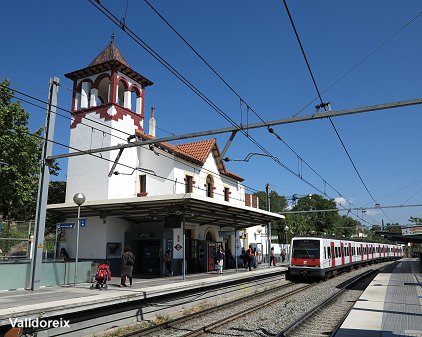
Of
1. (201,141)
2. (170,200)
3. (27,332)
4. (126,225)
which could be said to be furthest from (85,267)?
(201,141)

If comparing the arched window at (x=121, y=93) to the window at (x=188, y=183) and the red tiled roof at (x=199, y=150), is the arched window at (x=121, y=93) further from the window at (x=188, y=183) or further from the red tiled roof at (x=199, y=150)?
the window at (x=188, y=183)

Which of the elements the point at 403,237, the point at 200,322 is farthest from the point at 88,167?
the point at 403,237

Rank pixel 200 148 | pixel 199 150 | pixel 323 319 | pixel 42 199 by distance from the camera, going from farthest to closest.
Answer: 1. pixel 200 148
2. pixel 199 150
3. pixel 42 199
4. pixel 323 319

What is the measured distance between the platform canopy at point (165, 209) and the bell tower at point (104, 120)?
2.46 meters

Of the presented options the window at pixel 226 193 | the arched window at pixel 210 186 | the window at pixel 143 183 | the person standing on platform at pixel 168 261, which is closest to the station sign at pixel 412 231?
the window at pixel 226 193

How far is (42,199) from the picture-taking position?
1578 cm

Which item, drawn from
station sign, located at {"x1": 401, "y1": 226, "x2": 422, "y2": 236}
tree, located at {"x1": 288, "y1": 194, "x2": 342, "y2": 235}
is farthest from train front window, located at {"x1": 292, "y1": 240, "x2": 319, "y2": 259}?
tree, located at {"x1": 288, "y1": 194, "x2": 342, "y2": 235}

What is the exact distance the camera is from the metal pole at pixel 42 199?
15.0m

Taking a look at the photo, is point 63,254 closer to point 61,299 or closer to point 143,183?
point 143,183

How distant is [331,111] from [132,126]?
1910 cm

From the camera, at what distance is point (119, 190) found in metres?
25.1

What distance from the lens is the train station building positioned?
72.5 ft

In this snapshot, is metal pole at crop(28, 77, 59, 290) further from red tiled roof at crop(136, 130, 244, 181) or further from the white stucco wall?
red tiled roof at crop(136, 130, 244, 181)

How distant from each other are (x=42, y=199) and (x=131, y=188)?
10.3 m
